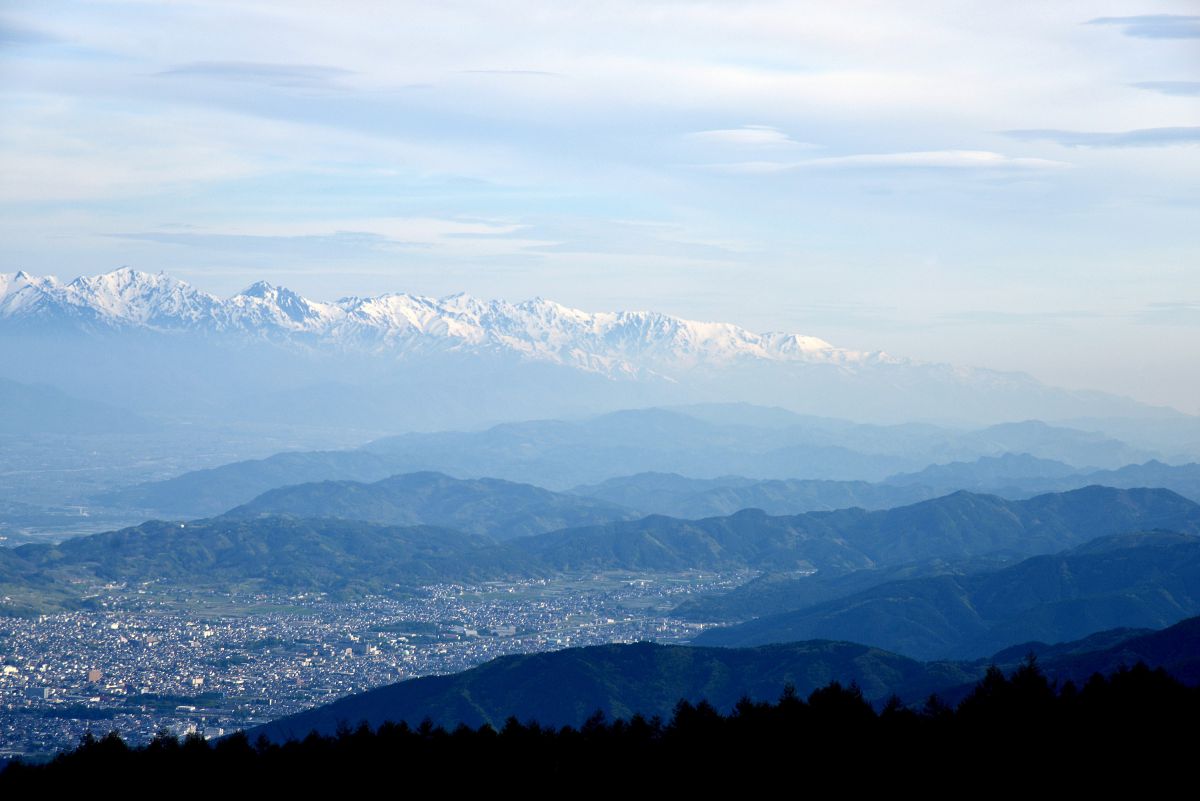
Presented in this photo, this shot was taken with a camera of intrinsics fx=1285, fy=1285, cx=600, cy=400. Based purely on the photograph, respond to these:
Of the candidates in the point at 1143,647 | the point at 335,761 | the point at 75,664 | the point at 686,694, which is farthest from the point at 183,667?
the point at 335,761

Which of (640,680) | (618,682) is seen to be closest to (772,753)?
(618,682)

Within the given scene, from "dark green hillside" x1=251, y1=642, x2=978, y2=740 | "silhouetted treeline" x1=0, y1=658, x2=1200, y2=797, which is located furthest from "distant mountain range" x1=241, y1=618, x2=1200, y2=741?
"silhouetted treeline" x1=0, y1=658, x2=1200, y2=797

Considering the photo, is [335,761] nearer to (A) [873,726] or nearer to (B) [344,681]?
(A) [873,726]

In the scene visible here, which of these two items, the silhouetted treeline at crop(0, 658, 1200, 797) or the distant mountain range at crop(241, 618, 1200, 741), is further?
the distant mountain range at crop(241, 618, 1200, 741)

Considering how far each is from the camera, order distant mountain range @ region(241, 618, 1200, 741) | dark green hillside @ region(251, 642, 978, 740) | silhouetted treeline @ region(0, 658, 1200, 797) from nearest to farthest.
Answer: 1. silhouetted treeline @ region(0, 658, 1200, 797)
2. distant mountain range @ region(241, 618, 1200, 741)
3. dark green hillside @ region(251, 642, 978, 740)

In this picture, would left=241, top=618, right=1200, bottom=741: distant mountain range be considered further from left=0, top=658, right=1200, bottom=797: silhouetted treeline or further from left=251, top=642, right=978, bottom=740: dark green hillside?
left=0, top=658, right=1200, bottom=797: silhouetted treeline

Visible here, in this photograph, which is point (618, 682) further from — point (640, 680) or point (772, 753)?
point (772, 753)

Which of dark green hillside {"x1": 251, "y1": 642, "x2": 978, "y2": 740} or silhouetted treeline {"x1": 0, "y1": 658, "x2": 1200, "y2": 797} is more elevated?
silhouetted treeline {"x1": 0, "y1": 658, "x2": 1200, "y2": 797}
